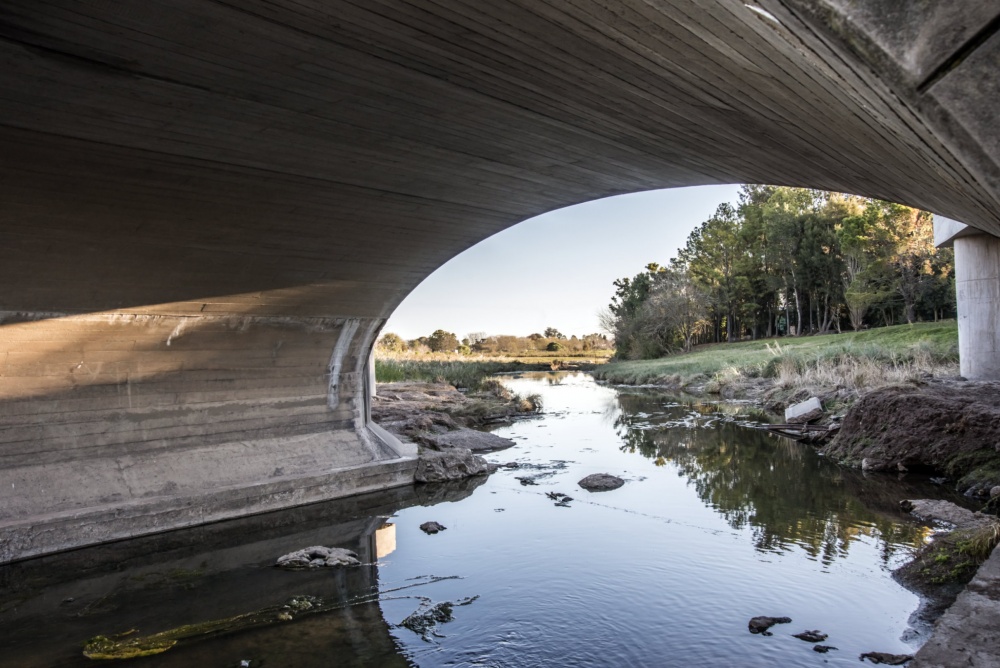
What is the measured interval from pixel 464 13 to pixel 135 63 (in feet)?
6.57

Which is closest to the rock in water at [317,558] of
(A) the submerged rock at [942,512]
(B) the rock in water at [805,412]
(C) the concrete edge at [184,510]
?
(C) the concrete edge at [184,510]

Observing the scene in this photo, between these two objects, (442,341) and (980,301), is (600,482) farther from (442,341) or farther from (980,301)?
(442,341)

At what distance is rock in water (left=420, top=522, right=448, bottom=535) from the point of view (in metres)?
7.07

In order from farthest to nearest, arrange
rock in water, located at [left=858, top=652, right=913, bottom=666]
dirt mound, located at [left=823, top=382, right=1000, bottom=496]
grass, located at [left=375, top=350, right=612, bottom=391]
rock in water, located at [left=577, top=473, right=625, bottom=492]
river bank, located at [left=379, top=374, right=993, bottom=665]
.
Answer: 1. grass, located at [left=375, top=350, right=612, bottom=391]
2. rock in water, located at [left=577, top=473, right=625, bottom=492]
3. dirt mound, located at [left=823, top=382, right=1000, bottom=496]
4. river bank, located at [left=379, top=374, right=993, bottom=665]
5. rock in water, located at [left=858, top=652, right=913, bottom=666]

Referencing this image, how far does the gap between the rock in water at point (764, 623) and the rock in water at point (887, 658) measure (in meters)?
0.58

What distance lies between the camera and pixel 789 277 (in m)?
37.0

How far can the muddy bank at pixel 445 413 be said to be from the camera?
38.9 ft

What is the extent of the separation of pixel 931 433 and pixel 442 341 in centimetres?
4389

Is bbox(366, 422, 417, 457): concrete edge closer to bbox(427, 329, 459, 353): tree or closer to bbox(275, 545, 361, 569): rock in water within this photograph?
bbox(275, 545, 361, 569): rock in water

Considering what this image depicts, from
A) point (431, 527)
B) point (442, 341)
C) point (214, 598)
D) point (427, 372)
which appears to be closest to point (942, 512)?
point (431, 527)

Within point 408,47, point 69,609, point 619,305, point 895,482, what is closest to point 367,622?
point 69,609

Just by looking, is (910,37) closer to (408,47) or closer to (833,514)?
(408,47)

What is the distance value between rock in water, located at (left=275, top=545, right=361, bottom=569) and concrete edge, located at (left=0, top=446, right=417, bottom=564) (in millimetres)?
1633

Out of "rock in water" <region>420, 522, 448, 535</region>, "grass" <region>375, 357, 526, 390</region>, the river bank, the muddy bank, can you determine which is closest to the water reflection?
"rock in water" <region>420, 522, 448, 535</region>
